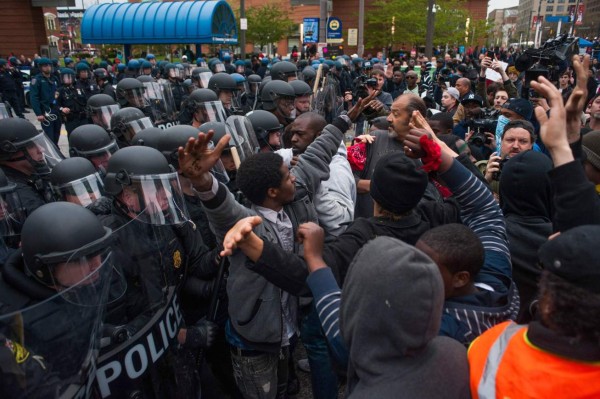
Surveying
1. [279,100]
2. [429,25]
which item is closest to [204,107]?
[279,100]

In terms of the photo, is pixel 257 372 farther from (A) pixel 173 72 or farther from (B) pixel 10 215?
(A) pixel 173 72

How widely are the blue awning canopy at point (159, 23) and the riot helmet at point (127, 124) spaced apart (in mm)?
18114

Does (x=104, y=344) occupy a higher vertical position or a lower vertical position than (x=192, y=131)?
lower

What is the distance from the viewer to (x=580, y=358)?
1.15 metres

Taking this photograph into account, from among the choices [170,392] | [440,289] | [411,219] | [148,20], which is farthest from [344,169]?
[148,20]

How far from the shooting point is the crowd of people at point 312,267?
1247 millimetres

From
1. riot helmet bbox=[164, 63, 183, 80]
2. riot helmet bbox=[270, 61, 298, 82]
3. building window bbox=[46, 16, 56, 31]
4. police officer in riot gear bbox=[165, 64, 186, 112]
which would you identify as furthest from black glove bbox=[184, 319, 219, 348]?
building window bbox=[46, 16, 56, 31]

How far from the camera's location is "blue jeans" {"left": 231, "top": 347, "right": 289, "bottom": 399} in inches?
96.9

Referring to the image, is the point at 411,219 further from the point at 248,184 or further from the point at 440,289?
the point at 440,289

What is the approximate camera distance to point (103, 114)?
577 cm

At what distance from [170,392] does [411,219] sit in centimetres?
137

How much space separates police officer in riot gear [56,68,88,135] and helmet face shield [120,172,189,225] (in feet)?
24.1

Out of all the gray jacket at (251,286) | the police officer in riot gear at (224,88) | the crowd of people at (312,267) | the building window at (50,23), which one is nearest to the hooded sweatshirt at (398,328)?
the crowd of people at (312,267)

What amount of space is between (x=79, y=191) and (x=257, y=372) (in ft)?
5.60
